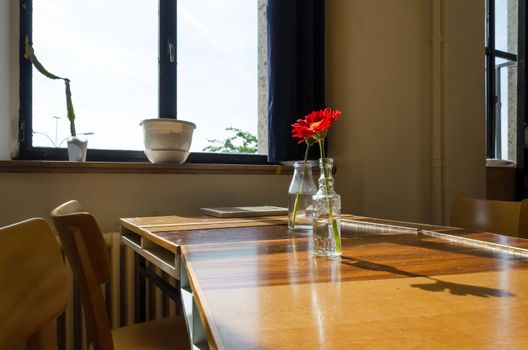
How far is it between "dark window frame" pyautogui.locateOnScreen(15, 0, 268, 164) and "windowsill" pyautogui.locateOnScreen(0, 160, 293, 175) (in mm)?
178

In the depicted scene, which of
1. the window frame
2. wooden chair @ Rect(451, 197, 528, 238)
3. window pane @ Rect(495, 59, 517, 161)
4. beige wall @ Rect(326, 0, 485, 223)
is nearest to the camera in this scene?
wooden chair @ Rect(451, 197, 528, 238)

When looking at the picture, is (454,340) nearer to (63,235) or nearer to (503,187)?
(63,235)

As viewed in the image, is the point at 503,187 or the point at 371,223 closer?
the point at 371,223

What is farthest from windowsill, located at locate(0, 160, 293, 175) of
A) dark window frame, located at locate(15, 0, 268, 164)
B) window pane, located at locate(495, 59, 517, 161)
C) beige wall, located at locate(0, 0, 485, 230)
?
window pane, located at locate(495, 59, 517, 161)

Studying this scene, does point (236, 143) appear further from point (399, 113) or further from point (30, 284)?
point (30, 284)

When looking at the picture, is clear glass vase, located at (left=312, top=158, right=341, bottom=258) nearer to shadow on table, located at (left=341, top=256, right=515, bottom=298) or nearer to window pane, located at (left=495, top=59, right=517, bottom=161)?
shadow on table, located at (left=341, top=256, right=515, bottom=298)

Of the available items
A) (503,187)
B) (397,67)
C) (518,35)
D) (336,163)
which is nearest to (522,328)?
(336,163)

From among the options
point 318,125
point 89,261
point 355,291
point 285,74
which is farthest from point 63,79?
point 355,291

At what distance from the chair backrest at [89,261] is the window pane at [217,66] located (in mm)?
1314

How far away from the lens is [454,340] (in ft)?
1.32

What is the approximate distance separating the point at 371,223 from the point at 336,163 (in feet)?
3.20

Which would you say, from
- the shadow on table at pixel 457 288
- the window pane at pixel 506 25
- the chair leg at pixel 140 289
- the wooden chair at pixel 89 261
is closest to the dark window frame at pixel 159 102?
the chair leg at pixel 140 289

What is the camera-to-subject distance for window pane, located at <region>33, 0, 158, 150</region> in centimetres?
193

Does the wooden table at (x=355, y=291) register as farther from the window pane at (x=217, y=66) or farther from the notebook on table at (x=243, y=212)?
the window pane at (x=217, y=66)
